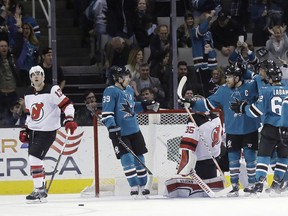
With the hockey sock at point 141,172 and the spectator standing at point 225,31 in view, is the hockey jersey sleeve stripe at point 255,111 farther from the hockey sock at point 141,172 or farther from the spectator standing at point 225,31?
the spectator standing at point 225,31

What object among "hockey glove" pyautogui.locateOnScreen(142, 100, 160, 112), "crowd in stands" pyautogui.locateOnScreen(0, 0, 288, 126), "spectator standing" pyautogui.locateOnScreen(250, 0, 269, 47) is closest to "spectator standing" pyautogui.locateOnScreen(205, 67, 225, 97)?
A: "crowd in stands" pyautogui.locateOnScreen(0, 0, 288, 126)

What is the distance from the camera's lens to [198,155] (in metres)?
11.5

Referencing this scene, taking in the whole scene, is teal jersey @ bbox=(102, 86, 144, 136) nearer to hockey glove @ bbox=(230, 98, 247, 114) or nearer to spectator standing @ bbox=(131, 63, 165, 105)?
hockey glove @ bbox=(230, 98, 247, 114)

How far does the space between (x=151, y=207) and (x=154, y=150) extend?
2278 millimetres

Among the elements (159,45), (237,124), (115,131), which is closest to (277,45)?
(159,45)

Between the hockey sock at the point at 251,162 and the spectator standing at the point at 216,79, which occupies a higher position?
the spectator standing at the point at 216,79

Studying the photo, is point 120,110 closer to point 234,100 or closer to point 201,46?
point 234,100

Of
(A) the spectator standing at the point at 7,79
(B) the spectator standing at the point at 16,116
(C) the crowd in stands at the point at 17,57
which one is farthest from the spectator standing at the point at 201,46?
(B) the spectator standing at the point at 16,116

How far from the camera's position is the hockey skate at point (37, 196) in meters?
11.2

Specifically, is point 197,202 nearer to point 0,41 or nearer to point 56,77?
point 56,77

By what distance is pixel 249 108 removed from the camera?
1137cm

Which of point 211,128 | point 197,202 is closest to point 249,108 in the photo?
point 211,128

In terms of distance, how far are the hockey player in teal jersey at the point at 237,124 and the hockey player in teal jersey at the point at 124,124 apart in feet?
2.02

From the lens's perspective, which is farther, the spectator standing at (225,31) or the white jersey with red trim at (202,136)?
the spectator standing at (225,31)
